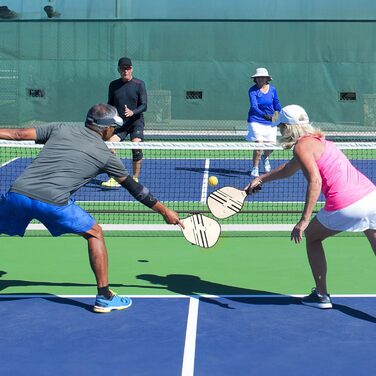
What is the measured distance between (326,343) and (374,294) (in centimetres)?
136

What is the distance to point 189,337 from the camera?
5.74m

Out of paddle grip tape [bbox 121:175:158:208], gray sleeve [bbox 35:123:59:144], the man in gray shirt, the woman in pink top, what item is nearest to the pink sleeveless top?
the woman in pink top

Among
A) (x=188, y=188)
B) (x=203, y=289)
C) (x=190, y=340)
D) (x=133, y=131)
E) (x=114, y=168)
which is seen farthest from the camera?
(x=188, y=188)

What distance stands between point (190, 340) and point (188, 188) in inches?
263

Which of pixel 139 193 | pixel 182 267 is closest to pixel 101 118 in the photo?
pixel 139 193

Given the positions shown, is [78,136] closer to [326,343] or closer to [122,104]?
[326,343]

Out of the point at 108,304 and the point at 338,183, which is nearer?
the point at 338,183

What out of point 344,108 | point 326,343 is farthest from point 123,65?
point 344,108

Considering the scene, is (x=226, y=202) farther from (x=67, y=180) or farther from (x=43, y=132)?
(x=43, y=132)

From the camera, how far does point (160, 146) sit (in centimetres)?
909

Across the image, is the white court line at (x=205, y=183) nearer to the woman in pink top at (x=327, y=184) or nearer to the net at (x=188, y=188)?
the net at (x=188, y=188)

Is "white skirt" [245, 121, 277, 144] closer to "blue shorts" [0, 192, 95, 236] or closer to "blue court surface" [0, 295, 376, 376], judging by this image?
"blue court surface" [0, 295, 376, 376]

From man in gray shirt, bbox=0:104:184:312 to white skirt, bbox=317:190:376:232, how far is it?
3.85 ft

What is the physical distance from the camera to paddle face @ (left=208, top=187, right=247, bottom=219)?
690 cm
